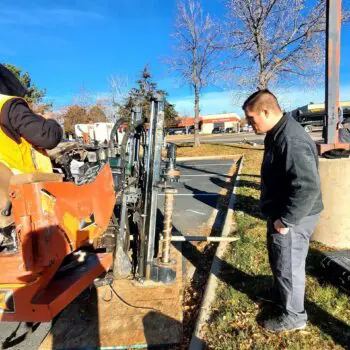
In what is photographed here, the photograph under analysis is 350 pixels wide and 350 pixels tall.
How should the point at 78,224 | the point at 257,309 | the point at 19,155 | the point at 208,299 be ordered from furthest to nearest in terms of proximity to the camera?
1. the point at 208,299
2. the point at 257,309
3. the point at 78,224
4. the point at 19,155

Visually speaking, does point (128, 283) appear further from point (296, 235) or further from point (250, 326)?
point (296, 235)

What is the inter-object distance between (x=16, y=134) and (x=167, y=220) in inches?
90.8

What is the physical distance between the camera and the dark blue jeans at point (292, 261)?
2852 millimetres

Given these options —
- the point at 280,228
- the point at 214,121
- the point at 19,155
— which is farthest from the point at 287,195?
the point at 214,121

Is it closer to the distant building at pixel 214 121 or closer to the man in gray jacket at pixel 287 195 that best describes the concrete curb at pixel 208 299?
the man in gray jacket at pixel 287 195

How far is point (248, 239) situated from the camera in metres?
5.21

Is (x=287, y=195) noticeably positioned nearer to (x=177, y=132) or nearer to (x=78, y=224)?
(x=78, y=224)

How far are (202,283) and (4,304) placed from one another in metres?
2.57

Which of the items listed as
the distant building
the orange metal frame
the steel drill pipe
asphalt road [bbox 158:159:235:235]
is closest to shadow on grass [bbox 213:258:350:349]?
the steel drill pipe

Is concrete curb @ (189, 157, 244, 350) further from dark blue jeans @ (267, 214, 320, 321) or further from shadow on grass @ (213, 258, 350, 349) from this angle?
dark blue jeans @ (267, 214, 320, 321)

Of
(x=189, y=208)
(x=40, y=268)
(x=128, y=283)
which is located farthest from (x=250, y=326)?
(x=189, y=208)

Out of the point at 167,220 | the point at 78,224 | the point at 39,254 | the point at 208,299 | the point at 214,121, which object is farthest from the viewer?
the point at 214,121

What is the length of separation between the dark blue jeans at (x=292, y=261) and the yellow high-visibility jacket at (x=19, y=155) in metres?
2.04

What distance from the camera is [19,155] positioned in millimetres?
2516
